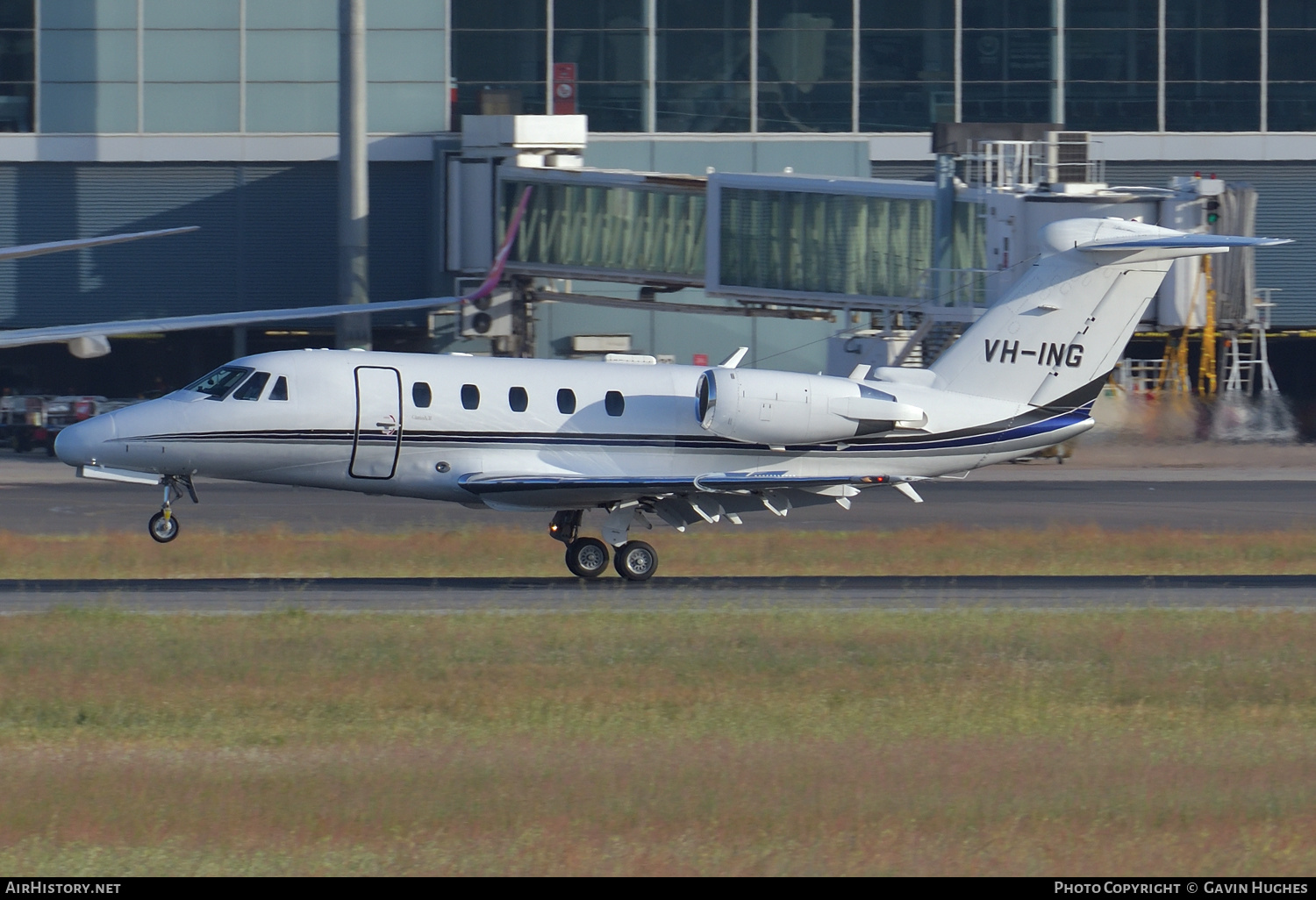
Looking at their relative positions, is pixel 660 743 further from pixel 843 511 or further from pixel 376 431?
pixel 843 511

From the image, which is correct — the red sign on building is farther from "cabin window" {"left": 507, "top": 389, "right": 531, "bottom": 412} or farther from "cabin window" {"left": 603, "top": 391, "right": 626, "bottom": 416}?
→ "cabin window" {"left": 507, "top": 389, "right": 531, "bottom": 412}

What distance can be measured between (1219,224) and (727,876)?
39453 mm

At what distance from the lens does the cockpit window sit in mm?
22922

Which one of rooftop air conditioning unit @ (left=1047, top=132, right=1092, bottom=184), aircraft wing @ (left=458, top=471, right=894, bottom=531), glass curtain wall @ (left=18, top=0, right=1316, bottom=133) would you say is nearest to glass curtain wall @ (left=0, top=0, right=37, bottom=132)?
glass curtain wall @ (left=18, top=0, right=1316, bottom=133)

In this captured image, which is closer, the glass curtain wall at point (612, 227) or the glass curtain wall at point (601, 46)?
the glass curtain wall at point (612, 227)

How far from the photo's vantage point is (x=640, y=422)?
2353 cm

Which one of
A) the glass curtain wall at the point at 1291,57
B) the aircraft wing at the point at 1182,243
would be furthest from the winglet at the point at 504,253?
the glass curtain wall at the point at 1291,57

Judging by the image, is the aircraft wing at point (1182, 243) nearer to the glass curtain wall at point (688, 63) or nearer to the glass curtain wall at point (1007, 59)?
the glass curtain wall at point (688, 63)

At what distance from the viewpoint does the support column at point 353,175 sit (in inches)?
1897

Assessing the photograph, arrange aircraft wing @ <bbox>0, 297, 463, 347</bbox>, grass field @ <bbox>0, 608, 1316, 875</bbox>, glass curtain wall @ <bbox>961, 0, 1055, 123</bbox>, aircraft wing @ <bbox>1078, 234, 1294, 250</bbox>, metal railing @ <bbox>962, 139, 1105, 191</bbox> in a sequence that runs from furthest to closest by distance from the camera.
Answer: glass curtain wall @ <bbox>961, 0, 1055, 123</bbox> → metal railing @ <bbox>962, 139, 1105, 191</bbox> → aircraft wing @ <bbox>0, 297, 463, 347</bbox> → aircraft wing @ <bbox>1078, 234, 1294, 250</bbox> → grass field @ <bbox>0, 608, 1316, 875</bbox>

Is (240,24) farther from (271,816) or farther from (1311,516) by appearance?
(271,816)

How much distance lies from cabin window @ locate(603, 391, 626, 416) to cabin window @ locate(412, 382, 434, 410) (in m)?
2.49

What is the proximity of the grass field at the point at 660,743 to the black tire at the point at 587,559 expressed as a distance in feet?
14.9

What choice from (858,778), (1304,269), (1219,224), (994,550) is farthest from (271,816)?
(1304,269)
